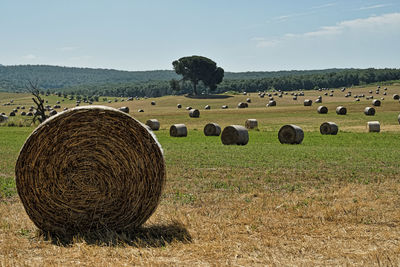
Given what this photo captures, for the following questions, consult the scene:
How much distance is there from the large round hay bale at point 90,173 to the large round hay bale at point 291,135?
889 inches

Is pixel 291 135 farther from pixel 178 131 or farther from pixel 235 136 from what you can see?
pixel 178 131

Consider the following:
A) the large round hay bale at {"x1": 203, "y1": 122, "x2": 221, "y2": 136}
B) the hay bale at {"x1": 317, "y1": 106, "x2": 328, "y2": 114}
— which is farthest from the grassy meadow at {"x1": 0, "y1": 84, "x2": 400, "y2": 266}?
the hay bale at {"x1": 317, "y1": 106, "x2": 328, "y2": 114}

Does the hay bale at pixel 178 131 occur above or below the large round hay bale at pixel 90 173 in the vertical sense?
below

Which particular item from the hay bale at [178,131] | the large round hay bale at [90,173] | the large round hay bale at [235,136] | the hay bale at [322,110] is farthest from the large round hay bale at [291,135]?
the hay bale at [322,110]

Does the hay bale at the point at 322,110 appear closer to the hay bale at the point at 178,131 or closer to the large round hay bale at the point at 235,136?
the hay bale at the point at 178,131

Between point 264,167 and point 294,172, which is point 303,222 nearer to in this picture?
point 294,172

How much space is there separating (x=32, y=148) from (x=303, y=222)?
5843 millimetres

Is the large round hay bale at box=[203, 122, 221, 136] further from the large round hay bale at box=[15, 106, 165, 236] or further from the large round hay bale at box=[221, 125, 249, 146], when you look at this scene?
the large round hay bale at box=[15, 106, 165, 236]

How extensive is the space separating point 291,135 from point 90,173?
23256 mm

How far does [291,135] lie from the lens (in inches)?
1228

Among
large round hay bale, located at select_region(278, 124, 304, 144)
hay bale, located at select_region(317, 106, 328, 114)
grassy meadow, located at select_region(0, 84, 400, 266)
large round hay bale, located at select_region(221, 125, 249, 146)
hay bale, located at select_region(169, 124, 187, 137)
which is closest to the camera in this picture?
grassy meadow, located at select_region(0, 84, 400, 266)

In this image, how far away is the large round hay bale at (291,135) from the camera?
3102cm

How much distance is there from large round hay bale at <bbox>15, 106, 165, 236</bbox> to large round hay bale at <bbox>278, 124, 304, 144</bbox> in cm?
2259

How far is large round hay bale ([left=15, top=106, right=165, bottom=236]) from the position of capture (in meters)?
9.20
